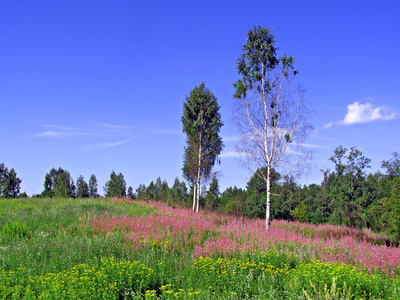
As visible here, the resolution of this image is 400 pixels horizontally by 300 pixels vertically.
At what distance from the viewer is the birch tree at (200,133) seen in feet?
88.6

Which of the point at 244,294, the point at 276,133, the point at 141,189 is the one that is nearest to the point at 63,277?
the point at 244,294

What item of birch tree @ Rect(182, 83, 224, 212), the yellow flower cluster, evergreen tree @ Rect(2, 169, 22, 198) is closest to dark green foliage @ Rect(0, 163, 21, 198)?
evergreen tree @ Rect(2, 169, 22, 198)

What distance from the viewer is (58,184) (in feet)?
184

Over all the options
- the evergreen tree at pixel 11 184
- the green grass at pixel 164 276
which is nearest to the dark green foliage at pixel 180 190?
the evergreen tree at pixel 11 184

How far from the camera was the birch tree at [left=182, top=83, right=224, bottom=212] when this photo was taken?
27016 mm

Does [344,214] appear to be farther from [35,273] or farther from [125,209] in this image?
[35,273]

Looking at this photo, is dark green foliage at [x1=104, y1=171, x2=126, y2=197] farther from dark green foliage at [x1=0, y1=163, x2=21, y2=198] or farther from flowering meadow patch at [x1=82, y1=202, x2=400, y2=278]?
flowering meadow patch at [x1=82, y1=202, x2=400, y2=278]

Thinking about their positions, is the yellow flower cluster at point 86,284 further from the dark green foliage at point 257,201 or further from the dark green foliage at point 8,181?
the dark green foliage at point 8,181

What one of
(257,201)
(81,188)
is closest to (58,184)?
(81,188)

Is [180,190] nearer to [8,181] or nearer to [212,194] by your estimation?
[212,194]

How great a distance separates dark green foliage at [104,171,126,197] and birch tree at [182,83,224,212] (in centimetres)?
3841

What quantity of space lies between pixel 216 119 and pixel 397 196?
15.3 m

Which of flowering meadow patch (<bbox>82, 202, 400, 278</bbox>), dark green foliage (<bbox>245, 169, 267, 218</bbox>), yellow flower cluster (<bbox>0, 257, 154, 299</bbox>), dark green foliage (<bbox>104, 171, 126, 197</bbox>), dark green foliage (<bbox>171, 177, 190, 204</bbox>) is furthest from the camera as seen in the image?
dark green foliage (<bbox>171, 177, 190, 204</bbox>)

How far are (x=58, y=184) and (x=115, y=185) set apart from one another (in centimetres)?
1145
